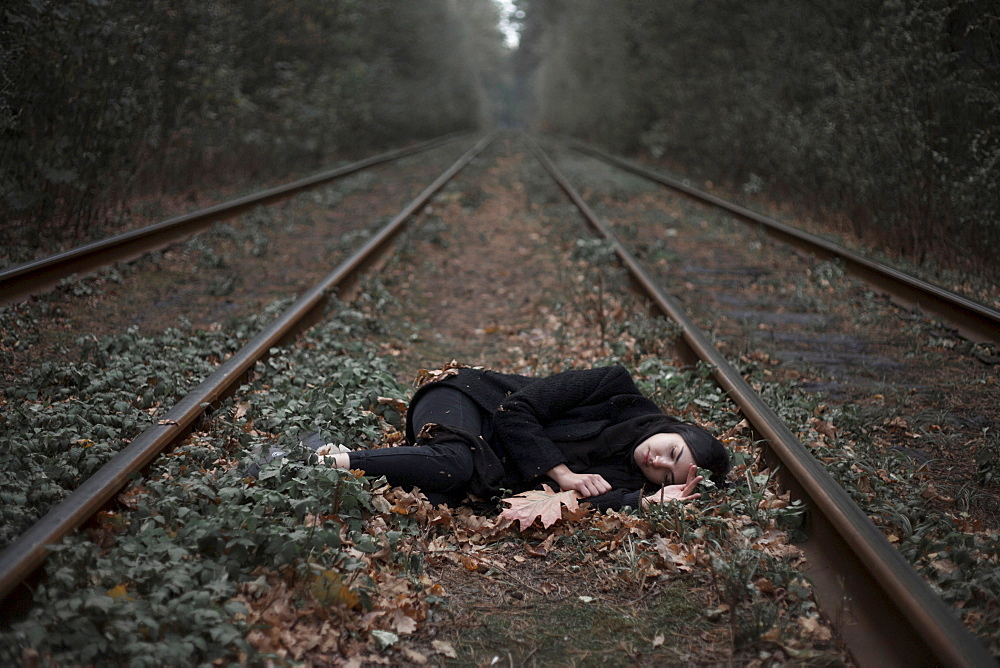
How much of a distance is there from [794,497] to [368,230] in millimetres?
7029

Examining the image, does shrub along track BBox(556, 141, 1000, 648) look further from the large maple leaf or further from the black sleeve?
the large maple leaf

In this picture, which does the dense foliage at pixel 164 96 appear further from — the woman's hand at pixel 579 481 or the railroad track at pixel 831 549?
the woman's hand at pixel 579 481

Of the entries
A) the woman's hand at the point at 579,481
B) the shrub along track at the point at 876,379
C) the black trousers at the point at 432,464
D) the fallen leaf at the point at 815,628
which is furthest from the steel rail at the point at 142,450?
the shrub along track at the point at 876,379

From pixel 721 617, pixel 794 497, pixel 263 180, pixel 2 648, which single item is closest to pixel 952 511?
pixel 794 497

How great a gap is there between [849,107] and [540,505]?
8.58m

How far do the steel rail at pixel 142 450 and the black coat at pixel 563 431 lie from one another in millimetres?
1043

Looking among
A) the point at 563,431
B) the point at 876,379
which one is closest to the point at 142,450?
the point at 563,431

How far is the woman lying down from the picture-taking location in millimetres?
3123

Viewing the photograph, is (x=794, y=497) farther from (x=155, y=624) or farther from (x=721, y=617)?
(x=155, y=624)

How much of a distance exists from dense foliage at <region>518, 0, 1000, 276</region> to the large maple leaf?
20.1 ft

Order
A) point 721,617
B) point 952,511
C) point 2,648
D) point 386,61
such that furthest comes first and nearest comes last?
point 386,61 < point 952,511 < point 721,617 < point 2,648

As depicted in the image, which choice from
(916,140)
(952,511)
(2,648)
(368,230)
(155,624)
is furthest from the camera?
(368,230)

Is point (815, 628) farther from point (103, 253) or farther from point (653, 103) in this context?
point (653, 103)

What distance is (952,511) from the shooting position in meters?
3.18
